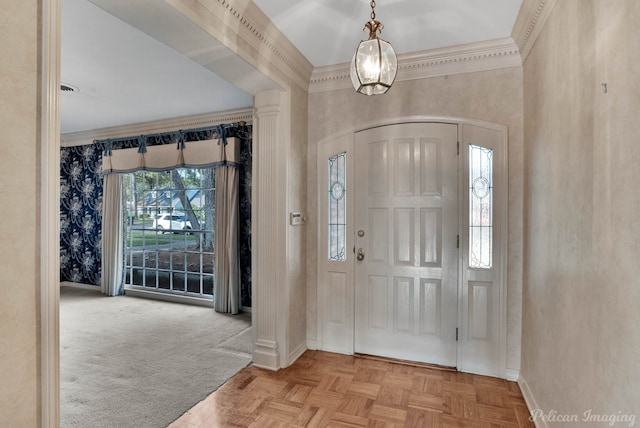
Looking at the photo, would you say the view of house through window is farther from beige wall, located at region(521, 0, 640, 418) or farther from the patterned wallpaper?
beige wall, located at region(521, 0, 640, 418)

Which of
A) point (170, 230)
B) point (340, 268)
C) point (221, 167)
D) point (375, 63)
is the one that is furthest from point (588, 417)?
point (170, 230)

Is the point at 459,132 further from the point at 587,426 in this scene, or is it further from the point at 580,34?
the point at 587,426

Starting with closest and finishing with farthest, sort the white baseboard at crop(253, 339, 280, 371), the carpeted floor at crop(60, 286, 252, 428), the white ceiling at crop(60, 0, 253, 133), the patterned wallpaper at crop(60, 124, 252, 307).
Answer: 1. the carpeted floor at crop(60, 286, 252, 428)
2. the white ceiling at crop(60, 0, 253, 133)
3. the white baseboard at crop(253, 339, 280, 371)
4. the patterned wallpaper at crop(60, 124, 252, 307)

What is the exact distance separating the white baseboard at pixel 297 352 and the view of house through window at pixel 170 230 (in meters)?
2.19

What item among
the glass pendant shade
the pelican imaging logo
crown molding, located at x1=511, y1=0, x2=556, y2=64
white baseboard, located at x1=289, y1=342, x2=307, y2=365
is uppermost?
crown molding, located at x1=511, y1=0, x2=556, y2=64

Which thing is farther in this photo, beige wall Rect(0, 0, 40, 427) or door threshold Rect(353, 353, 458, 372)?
door threshold Rect(353, 353, 458, 372)

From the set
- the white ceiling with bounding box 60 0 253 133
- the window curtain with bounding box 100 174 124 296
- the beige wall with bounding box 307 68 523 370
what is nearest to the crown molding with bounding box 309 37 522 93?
the beige wall with bounding box 307 68 523 370

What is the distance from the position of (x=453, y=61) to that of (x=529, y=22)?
0.65 meters

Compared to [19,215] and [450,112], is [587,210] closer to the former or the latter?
[450,112]

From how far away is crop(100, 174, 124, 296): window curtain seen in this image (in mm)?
5301

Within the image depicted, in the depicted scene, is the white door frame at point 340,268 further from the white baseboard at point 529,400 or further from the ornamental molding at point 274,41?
the ornamental molding at point 274,41

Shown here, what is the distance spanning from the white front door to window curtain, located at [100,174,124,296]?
422 centimetres

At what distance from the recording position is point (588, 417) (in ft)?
4.63

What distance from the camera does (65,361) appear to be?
298 cm
